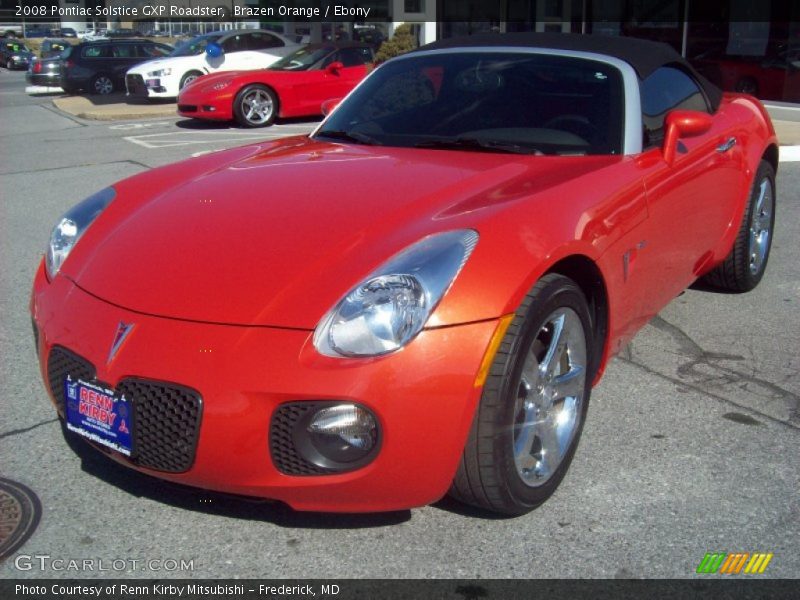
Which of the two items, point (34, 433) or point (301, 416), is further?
point (34, 433)

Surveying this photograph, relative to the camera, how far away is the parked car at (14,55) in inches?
1629

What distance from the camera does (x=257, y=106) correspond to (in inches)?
548

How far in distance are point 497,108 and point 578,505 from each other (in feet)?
5.75

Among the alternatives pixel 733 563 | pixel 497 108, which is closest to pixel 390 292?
pixel 733 563

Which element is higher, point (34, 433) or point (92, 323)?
point (92, 323)

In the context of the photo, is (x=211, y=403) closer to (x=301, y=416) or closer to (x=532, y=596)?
(x=301, y=416)

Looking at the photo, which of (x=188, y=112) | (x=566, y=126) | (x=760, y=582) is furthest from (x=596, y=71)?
(x=188, y=112)

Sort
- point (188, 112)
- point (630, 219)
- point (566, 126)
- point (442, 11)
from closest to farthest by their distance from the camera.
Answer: point (630, 219)
point (566, 126)
point (188, 112)
point (442, 11)

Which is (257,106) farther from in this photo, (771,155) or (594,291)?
(594,291)

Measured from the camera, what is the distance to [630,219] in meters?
3.33

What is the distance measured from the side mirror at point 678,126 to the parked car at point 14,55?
139 feet

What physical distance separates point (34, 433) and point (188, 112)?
11.1 metres

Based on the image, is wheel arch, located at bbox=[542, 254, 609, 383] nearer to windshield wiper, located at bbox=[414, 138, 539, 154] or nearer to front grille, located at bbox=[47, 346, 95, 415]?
windshield wiper, located at bbox=[414, 138, 539, 154]

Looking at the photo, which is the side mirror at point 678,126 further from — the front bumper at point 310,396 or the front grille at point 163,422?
the front grille at point 163,422
